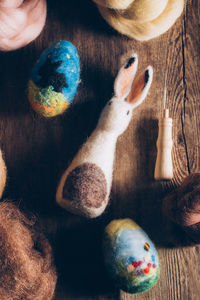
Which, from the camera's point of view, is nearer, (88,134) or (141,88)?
(141,88)

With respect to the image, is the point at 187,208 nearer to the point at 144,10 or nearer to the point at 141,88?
the point at 141,88

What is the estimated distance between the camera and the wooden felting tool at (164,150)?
744 mm

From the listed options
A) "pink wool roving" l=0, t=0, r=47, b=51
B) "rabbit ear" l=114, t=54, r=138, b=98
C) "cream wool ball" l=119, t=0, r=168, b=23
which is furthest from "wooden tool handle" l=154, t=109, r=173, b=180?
"pink wool roving" l=0, t=0, r=47, b=51

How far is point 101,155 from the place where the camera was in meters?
0.73

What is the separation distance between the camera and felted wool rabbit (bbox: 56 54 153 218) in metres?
0.70

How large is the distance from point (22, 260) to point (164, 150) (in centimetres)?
40

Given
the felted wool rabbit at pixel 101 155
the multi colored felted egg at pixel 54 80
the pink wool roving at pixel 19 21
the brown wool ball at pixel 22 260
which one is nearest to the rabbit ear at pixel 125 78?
the felted wool rabbit at pixel 101 155

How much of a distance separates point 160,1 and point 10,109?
449 millimetres

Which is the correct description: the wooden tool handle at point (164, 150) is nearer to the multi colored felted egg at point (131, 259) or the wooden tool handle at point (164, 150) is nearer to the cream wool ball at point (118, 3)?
the multi colored felted egg at point (131, 259)

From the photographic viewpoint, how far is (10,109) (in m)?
0.83

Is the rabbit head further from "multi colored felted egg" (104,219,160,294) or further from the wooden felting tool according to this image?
"multi colored felted egg" (104,219,160,294)

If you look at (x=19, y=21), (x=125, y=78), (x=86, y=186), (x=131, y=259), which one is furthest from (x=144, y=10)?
(x=131, y=259)

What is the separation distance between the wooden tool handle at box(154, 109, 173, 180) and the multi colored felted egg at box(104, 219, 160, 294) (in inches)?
5.8

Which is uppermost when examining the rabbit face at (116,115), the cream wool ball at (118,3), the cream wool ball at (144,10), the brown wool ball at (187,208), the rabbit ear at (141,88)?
the cream wool ball at (118,3)
